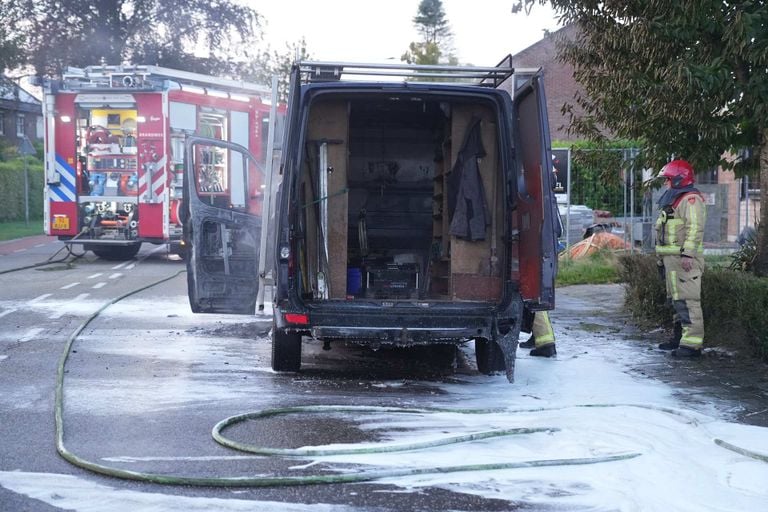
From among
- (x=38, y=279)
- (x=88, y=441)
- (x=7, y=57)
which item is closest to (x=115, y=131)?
(x=38, y=279)

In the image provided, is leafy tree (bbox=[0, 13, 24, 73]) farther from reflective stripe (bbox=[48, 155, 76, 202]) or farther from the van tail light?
the van tail light

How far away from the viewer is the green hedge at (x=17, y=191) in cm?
3388

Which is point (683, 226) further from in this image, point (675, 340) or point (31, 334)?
point (31, 334)

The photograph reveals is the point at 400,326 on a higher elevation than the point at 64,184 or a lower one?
lower

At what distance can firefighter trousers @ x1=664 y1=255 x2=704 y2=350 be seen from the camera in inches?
357

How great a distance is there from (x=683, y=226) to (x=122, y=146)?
37.8 ft

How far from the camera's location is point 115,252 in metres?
19.9

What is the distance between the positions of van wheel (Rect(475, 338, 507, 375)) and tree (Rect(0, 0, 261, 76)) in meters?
31.4

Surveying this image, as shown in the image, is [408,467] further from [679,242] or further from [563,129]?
[563,129]

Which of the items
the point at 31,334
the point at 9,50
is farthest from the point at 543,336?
the point at 9,50

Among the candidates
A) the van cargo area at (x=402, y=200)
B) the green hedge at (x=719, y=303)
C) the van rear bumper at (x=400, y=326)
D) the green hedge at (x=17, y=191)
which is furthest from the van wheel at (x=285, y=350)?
the green hedge at (x=17, y=191)

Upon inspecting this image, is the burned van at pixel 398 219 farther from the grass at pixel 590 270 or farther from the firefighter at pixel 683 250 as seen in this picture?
the grass at pixel 590 270

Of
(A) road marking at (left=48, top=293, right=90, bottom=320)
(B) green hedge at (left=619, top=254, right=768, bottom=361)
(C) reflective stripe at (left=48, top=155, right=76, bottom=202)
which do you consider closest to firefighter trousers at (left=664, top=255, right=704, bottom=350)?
(B) green hedge at (left=619, top=254, right=768, bottom=361)

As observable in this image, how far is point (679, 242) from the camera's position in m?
9.28
